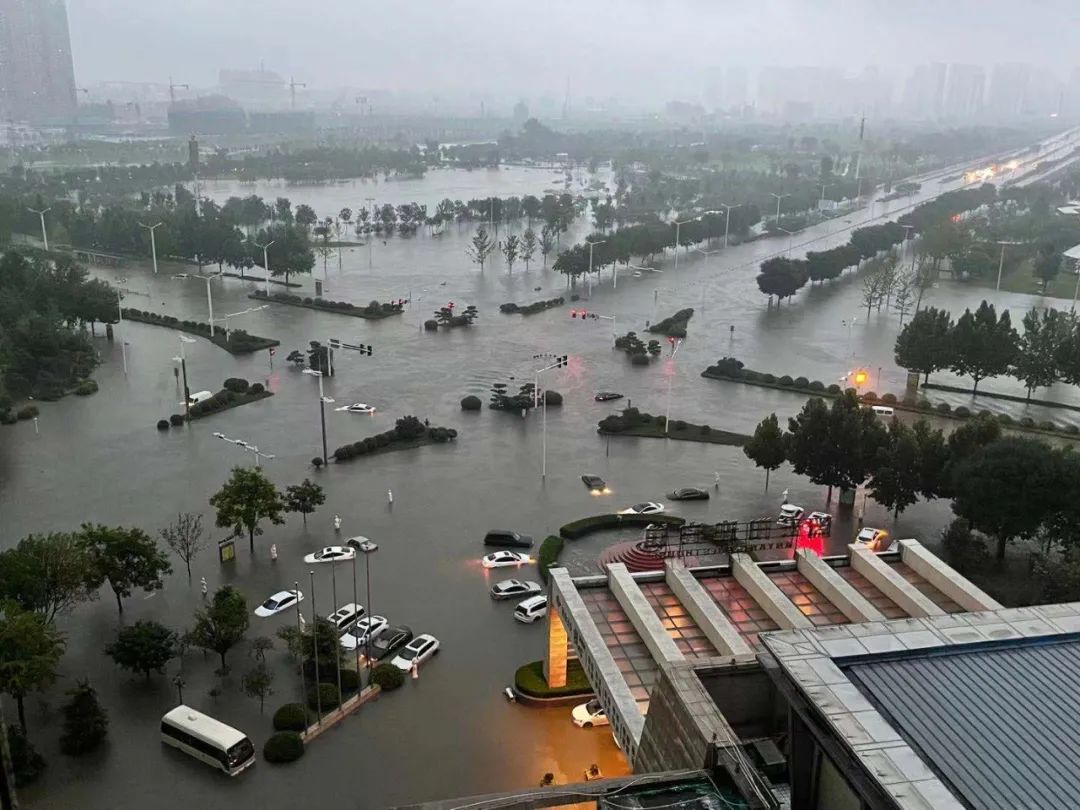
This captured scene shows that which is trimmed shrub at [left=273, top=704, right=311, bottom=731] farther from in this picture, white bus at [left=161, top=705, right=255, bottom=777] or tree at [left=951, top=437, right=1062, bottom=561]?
tree at [left=951, top=437, right=1062, bottom=561]

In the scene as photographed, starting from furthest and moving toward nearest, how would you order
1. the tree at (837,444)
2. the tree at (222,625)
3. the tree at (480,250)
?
1. the tree at (480,250)
2. the tree at (837,444)
3. the tree at (222,625)

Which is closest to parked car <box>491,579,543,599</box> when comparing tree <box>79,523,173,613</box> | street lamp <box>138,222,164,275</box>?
tree <box>79,523,173,613</box>

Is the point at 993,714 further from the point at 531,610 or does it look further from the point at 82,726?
the point at 82,726

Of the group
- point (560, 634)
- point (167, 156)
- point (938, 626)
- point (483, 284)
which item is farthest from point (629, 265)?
point (167, 156)

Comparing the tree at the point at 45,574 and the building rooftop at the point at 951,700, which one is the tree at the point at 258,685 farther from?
the building rooftop at the point at 951,700

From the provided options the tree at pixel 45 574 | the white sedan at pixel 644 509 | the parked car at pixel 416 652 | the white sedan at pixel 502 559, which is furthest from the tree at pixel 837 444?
the tree at pixel 45 574

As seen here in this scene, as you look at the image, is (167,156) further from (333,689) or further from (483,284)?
(333,689)
